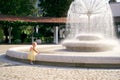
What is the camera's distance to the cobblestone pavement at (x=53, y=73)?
10.5 m

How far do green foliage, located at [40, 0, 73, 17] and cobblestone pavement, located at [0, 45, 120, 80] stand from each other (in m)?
29.8

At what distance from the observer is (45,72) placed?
11.7m

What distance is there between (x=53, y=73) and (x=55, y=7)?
31.7 metres

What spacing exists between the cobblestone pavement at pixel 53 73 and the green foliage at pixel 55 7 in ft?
97.7

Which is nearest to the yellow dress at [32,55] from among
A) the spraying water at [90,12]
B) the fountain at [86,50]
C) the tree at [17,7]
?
the fountain at [86,50]

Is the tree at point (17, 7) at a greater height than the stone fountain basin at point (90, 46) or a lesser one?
greater

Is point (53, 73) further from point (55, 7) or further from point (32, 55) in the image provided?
point (55, 7)

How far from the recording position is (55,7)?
4253 centimetres

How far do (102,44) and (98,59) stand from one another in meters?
4.51

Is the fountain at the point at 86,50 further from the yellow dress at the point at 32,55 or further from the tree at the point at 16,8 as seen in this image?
the tree at the point at 16,8

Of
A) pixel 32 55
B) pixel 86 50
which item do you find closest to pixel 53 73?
pixel 32 55

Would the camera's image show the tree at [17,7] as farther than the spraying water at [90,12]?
Yes

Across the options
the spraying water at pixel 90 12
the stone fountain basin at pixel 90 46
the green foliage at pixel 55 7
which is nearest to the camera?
the stone fountain basin at pixel 90 46

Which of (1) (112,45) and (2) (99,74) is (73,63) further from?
(1) (112,45)
